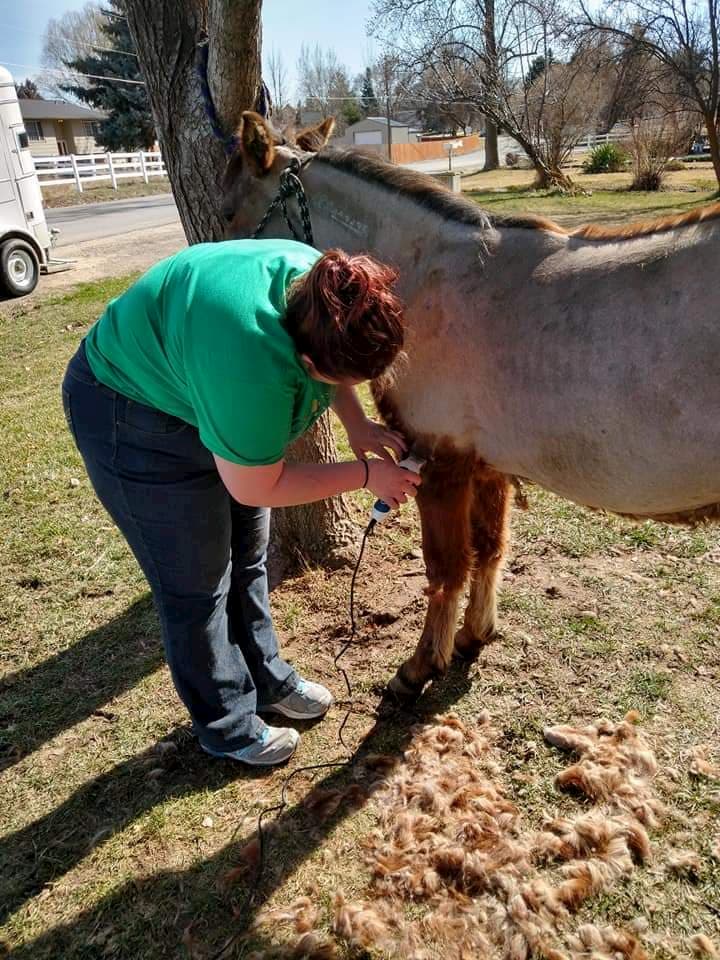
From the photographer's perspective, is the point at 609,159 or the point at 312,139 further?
the point at 609,159

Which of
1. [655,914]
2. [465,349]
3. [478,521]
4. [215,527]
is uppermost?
[465,349]

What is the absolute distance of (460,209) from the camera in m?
2.37

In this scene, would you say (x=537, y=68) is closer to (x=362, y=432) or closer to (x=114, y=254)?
(x=114, y=254)

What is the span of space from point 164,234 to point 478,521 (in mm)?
13616

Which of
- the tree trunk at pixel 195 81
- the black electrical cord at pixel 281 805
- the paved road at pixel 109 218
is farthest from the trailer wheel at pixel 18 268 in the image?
the black electrical cord at pixel 281 805

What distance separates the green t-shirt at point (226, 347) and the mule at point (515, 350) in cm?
66

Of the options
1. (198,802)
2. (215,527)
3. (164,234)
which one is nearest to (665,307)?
(215,527)

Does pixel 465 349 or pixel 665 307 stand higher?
pixel 665 307

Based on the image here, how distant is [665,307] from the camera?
188cm

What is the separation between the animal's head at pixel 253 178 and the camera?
2.74 meters

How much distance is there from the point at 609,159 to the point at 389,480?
25385 mm

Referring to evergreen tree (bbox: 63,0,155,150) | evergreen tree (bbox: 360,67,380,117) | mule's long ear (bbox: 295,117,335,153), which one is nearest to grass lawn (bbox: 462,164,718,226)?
mule's long ear (bbox: 295,117,335,153)

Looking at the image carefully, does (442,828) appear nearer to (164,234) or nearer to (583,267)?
(583,267)

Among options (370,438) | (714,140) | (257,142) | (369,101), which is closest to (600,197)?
(714,140)
